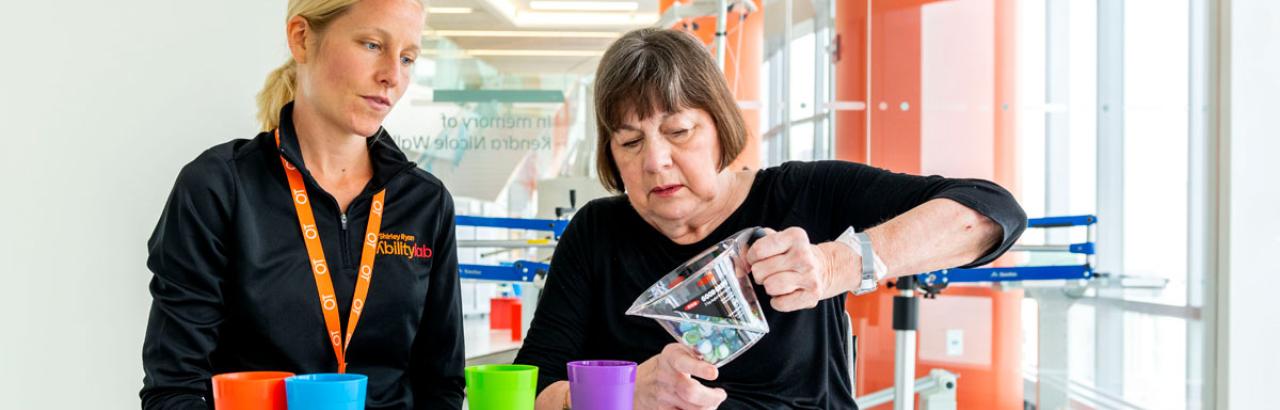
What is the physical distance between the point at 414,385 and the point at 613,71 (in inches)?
24.0

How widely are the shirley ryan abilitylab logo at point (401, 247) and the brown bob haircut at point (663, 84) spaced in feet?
1.18

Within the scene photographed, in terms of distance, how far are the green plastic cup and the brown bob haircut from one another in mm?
672

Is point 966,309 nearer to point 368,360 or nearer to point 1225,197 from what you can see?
point 1225,197

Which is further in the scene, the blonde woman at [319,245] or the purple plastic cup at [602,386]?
the blonde woman at [319,245]

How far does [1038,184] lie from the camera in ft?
16.9

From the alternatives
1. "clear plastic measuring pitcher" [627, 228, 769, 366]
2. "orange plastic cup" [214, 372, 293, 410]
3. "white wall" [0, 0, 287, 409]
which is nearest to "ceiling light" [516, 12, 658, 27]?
"white wall" [0, 0, 287, 409]

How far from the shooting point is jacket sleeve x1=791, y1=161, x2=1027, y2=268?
4.87ft

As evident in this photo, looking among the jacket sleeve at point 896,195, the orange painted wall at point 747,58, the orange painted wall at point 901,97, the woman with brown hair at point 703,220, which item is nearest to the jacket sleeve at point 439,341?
A: the woman with brown hair at point 703,220

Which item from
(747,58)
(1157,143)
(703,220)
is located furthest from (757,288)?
(747,58)

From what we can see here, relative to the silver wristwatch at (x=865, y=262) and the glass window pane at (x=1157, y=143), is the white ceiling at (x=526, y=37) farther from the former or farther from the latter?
the silver wristwatch at (x=865, y=262)

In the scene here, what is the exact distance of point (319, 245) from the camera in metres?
1.52

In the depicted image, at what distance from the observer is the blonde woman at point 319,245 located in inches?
55.6

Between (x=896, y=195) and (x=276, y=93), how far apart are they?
3.37 ft

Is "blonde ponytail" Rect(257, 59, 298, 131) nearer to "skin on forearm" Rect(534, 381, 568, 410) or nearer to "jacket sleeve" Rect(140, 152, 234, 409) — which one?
"jacket sleeve" Rect(140, 152, 234, 409)
